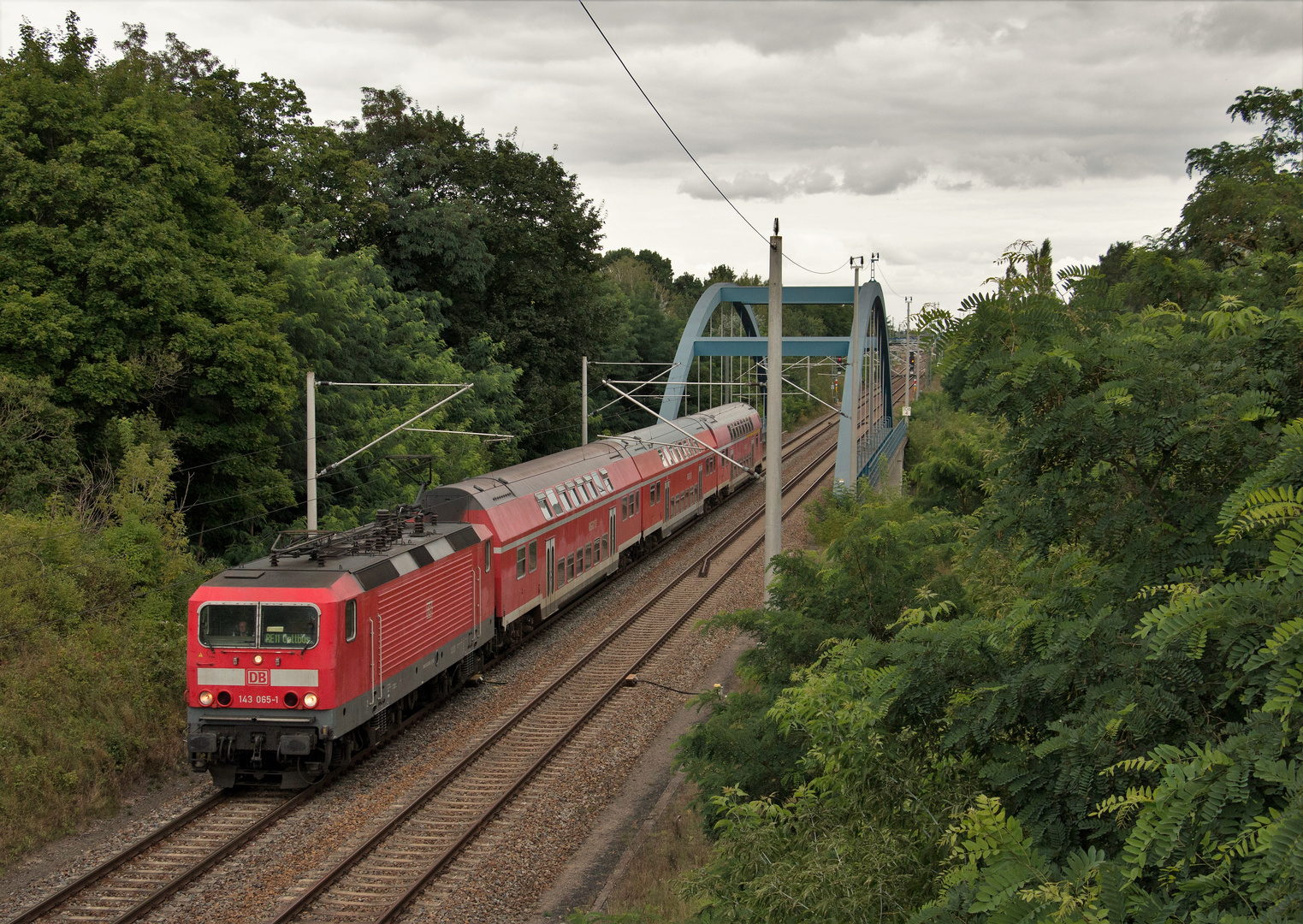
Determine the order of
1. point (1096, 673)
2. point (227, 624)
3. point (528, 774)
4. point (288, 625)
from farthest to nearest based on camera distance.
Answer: point (528, 774) < point (227, 624) < point (288, 625) < point (1096, 673)

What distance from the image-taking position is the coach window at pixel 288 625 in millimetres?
13961

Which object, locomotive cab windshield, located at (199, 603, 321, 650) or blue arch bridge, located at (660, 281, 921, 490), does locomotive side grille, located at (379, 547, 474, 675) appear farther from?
blue arch bridge, located at (660, 281, 921, 490)

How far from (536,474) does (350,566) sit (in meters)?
8.76

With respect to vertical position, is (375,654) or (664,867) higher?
(375,654)

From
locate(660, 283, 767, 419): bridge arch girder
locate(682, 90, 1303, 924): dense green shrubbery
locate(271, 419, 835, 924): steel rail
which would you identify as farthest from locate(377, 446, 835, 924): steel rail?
locate(660, 283, 767, 419): bridge arch girder

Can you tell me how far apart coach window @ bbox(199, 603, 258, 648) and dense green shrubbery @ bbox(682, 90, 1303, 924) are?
27.4ft

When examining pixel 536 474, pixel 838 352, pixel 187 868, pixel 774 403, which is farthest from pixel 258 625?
pixel 838 352

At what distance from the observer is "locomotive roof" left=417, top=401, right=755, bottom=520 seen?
1988 cm

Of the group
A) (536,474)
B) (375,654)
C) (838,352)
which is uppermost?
(838,352)

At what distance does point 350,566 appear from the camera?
49.0ft

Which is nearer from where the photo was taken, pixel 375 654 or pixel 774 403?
pixel 375 654

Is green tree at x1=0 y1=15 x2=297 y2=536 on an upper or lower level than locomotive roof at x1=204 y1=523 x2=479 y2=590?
upper

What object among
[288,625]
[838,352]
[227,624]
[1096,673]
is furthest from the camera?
[838,352]

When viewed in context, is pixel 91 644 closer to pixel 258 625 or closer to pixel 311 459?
pixel 311 459
